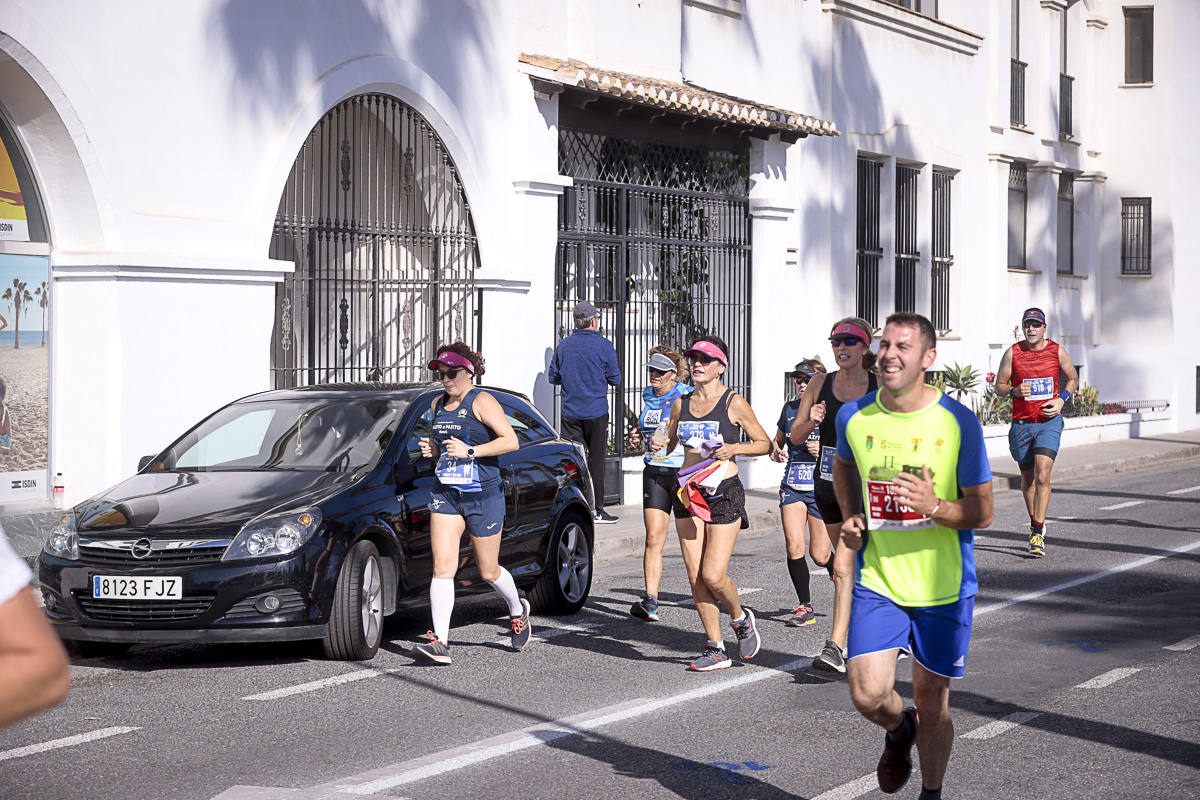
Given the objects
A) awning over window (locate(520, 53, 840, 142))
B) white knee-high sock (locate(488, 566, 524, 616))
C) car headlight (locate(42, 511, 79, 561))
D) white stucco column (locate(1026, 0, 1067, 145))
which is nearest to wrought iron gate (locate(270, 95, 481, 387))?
awning over window (locate(520, 53, 840, 142))

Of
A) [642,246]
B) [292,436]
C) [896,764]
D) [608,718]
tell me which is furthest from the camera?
[642,246]

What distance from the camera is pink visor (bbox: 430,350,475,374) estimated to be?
8.70m

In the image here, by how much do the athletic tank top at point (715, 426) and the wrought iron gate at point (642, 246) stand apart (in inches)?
336

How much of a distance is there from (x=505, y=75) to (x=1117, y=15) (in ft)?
68.6

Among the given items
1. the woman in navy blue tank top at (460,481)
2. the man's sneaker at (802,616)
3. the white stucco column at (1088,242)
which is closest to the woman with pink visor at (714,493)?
the woman in navy blue tank top at (460,481)

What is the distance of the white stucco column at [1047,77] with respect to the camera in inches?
1163

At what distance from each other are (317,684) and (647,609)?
9.15 ft

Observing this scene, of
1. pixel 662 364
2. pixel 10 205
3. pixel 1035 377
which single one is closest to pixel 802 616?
pixel 662 364

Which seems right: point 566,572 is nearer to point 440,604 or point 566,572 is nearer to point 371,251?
point 440,604

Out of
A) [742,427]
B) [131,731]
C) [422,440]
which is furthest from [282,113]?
[131,731]

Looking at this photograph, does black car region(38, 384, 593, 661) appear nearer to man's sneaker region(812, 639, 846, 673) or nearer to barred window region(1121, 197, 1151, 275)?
man's sneaker region(812, 639, 846, 673)

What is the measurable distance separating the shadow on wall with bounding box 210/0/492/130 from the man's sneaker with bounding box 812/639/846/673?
25.0 ft

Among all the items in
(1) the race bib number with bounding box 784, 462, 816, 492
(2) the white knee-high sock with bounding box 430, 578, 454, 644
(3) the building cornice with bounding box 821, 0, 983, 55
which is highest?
(3) the building cornice with bounding box 821, 0, 983, 55

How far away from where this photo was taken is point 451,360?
28.6 feet
